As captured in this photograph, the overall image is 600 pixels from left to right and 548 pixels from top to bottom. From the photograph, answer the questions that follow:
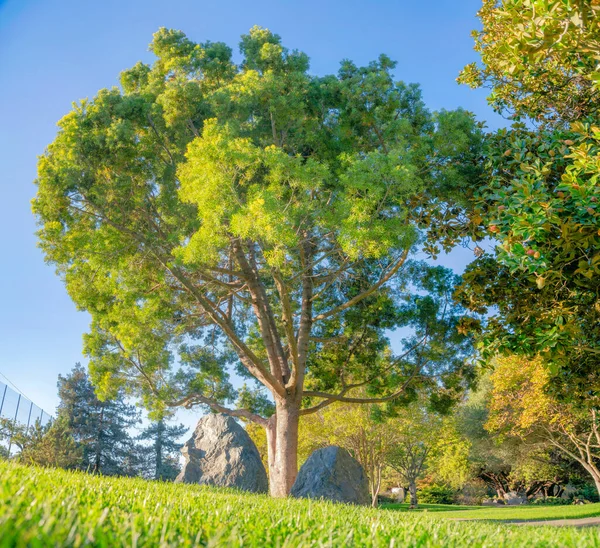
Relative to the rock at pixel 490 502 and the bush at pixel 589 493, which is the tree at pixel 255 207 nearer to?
the bush at pixel 589 493

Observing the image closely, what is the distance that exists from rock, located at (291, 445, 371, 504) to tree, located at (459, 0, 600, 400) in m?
4.96

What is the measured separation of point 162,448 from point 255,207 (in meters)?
43.7

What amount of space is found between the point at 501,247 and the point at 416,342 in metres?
7.49

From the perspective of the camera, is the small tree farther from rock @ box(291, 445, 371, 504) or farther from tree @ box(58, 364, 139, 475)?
tree @ box(58, 364, 139, 475)

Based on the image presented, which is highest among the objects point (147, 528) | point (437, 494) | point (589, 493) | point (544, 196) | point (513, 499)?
point (544, 196)

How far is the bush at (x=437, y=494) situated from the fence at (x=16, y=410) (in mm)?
30360

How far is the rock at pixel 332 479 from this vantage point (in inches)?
408

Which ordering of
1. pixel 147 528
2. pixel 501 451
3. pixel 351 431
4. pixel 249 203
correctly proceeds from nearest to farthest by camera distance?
1. pixel 147 528
2. pixel 249 203
3. pixel 351 431
4. pixel 501 451

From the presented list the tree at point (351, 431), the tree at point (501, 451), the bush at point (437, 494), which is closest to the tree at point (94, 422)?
the tree at point (351, 431)

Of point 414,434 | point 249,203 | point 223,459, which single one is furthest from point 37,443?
point 249,203

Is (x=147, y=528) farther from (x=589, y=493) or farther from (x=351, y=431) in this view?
(x=589, y=493)

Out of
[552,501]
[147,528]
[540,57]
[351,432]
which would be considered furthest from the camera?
[552,501]

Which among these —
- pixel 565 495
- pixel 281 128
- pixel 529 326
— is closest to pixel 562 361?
pixel 529 326

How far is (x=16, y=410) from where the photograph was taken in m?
23.0
